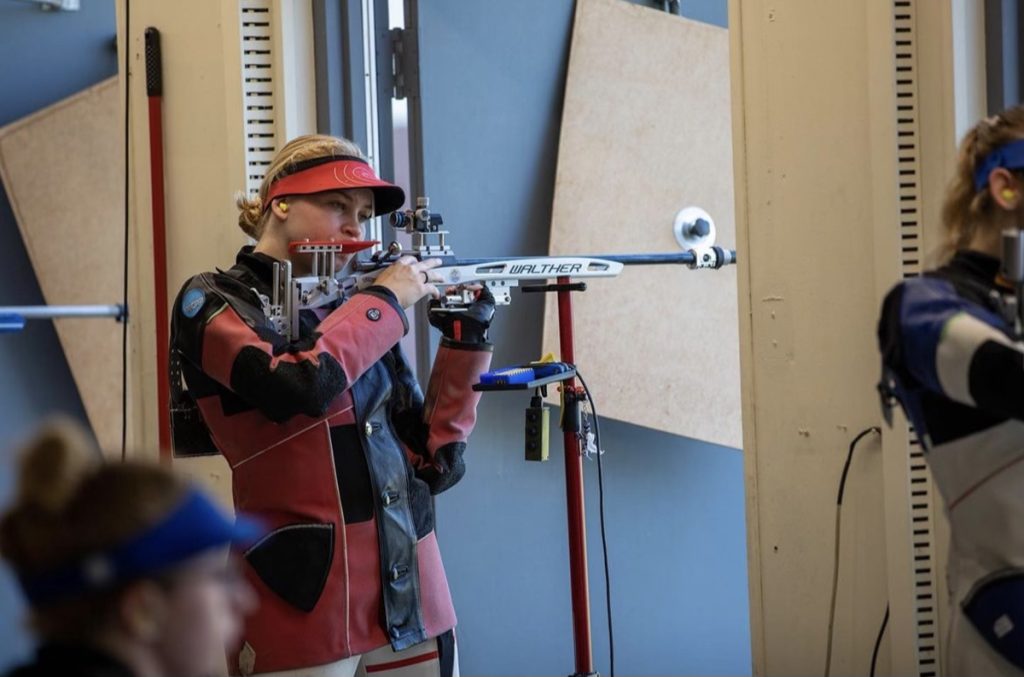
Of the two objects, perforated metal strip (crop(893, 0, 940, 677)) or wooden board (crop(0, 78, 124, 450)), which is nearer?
perforated metal strip (crop(893, 0, 940, 677))

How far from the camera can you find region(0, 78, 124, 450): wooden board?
5227 millimetres

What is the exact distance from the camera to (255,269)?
109 inches

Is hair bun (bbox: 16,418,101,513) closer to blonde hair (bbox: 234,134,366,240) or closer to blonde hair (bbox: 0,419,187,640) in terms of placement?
blonde hair (bbox: 0,419,187,640)

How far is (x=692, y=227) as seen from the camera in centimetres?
450

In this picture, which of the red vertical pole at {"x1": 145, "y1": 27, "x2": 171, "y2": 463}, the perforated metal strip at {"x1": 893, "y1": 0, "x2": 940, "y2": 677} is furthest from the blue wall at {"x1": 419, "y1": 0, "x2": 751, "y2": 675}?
the perforated metal strip at {"x1": 893, "y1": 0, "x2": 940, "y2": 677}

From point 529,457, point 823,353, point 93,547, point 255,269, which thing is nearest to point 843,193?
point 823,353

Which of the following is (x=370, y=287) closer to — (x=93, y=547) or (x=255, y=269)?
(x=255, y=269)

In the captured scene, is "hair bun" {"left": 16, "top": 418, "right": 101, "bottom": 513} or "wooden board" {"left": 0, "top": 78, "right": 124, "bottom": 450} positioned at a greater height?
"wooden board" {"left": 0, "top": 78, "right": 124, "bottom": 450}

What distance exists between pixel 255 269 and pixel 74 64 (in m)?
2.91

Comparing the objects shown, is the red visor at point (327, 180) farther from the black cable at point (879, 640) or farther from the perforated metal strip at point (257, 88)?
the black cable at point (879, 640)

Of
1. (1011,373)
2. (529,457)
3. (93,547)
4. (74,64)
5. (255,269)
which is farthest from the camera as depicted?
(74,64)

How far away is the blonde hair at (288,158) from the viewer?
2.83 meters

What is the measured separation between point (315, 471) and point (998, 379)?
3.98ft


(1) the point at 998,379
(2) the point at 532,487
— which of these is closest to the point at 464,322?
(1) the point at 998,379
